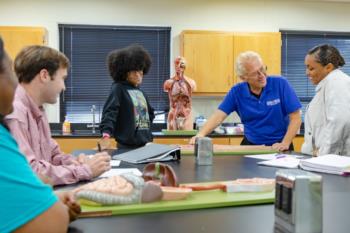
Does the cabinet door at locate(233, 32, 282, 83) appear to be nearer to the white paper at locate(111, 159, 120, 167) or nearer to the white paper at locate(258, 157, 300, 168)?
the white paper at locate(258, 157, 300, 168)

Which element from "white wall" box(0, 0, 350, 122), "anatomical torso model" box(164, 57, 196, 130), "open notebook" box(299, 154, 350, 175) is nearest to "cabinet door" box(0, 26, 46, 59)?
"white wall" box(0, 0, 350, 122)

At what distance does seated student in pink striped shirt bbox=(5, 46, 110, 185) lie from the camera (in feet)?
4.72

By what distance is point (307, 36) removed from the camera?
5.39 meters

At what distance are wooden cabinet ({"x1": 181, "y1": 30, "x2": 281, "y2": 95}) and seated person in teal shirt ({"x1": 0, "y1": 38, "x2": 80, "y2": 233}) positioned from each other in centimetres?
404

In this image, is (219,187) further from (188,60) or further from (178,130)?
(188,60)

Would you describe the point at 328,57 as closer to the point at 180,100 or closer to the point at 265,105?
the point at 265,105

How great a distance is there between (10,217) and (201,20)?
4.63 metres

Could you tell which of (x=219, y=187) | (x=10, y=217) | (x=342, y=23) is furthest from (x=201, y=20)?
(x=10, y=217)

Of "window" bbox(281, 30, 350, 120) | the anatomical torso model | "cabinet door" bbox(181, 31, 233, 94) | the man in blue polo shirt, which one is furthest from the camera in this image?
"window" bbox(281, 30, 350, 120)

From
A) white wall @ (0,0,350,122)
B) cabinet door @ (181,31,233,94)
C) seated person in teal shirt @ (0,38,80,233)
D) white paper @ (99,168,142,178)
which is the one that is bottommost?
white paper @ (99,168,142,178)

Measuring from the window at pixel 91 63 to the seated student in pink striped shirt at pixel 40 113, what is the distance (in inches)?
130

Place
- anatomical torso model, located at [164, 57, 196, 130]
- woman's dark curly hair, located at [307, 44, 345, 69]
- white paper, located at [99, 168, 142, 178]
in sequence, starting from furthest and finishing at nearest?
anatomical torso model, located at [164, 57, 196, 130]
woman's dark curly hair, located at [307, 44, 345, 69]
white paper, located at [99, 168, 142, 178]

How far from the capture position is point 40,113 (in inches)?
62.2

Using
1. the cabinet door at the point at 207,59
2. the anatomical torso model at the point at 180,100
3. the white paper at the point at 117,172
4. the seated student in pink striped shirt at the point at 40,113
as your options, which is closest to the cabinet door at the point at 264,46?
the cabinet door at the point at 207,59
